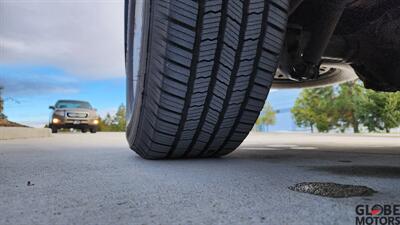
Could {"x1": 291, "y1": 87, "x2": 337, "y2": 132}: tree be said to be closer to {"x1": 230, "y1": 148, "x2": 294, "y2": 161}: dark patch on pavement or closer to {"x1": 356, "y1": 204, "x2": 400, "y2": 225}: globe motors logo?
{"x1": 230, "y1": 148, "x2": 294, "y2": 161}: dark patch on pavement

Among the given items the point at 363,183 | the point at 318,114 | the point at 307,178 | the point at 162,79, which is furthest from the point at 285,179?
the point at 318,114

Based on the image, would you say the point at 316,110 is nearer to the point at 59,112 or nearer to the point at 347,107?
the point at 347,107

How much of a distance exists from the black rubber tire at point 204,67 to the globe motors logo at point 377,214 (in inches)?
33.2

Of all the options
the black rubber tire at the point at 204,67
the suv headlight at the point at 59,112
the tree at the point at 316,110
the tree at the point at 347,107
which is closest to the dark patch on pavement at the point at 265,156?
the black rubber tire at the point at 204,67

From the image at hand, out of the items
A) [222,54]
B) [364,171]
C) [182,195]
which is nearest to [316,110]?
[364,171]

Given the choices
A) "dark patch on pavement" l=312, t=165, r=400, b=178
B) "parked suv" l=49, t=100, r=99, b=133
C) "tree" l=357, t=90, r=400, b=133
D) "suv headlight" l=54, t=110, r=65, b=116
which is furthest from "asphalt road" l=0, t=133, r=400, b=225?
"tree" l=357, t=90, r=400, b=133

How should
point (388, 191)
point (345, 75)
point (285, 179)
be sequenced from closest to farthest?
point (388, 191)
point (285, 179)
point (345, 75)

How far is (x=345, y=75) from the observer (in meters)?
3.24

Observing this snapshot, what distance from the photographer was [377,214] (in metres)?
0.89

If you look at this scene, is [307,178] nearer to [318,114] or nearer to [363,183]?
[363,183]

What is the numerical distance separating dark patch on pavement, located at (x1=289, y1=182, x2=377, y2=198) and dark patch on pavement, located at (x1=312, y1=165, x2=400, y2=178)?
0.37 metres

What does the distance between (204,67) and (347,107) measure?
1953 centimetres

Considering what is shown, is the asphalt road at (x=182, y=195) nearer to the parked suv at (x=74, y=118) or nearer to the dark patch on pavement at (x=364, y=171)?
the dark patch on pavement at (x=364, y=171)

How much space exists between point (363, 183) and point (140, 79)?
3.29 ft
